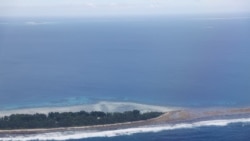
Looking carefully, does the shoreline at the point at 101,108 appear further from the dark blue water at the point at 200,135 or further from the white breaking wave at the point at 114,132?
the dark blue water at the point at 200,135

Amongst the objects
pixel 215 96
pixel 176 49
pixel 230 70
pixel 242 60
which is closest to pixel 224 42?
pixel 176 49

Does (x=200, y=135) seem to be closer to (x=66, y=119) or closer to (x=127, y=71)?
(x=66, y=119)

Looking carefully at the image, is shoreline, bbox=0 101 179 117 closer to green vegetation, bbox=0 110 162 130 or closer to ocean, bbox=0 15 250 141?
ocean, bbox=0 15 250 141

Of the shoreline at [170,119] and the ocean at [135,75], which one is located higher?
the ocean at [135,75]

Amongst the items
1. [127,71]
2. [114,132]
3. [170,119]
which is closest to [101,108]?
[170,119]

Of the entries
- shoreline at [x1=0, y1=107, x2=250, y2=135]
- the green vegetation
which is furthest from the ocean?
the green vegetation

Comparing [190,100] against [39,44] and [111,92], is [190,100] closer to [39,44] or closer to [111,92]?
[111,92]

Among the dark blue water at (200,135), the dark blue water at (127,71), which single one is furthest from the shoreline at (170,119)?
the dark blue water at (127,71)
